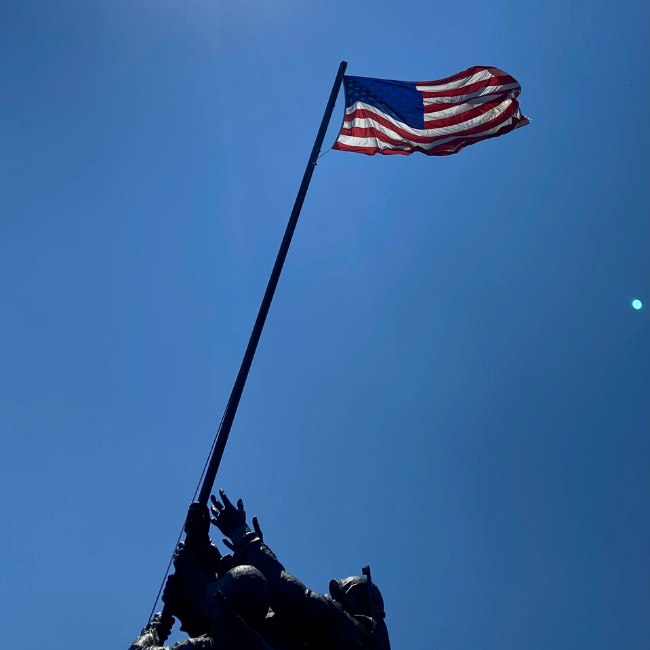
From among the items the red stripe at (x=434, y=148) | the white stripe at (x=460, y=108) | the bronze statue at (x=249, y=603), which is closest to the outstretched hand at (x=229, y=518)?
the bronze statue at (x=249, y=603)

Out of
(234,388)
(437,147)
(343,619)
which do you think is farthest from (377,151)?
(343,619)

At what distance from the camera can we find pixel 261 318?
9.71 meters

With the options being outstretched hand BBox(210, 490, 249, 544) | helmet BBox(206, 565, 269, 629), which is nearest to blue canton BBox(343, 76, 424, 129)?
Result: outstretched hand BBox(210, 490, 249, 544)

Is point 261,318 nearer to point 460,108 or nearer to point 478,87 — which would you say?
point 460,108

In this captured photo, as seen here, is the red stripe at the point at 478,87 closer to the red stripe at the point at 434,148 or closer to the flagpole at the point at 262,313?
the red stripe at the point at 434,148

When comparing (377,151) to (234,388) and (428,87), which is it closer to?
(428,87)

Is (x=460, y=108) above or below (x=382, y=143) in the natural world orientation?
above

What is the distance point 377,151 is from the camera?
Answer: 13.2 meters

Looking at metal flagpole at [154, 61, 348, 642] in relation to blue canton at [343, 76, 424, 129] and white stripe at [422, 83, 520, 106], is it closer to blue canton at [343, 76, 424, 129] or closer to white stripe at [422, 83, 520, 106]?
blue canton at [343, 76, 424, 129]

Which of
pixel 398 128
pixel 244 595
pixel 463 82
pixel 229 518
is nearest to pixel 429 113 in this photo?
pixel 398 128

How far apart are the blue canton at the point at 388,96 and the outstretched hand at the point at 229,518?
845cm

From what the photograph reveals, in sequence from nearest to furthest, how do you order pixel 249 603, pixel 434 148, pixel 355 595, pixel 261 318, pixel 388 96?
pixel 249 603 → pixel 355 595 → pixel 261 318 → pixel 434 148 → pixel 388 96

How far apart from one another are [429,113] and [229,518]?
914 centimetres

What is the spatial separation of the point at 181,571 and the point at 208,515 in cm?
72
